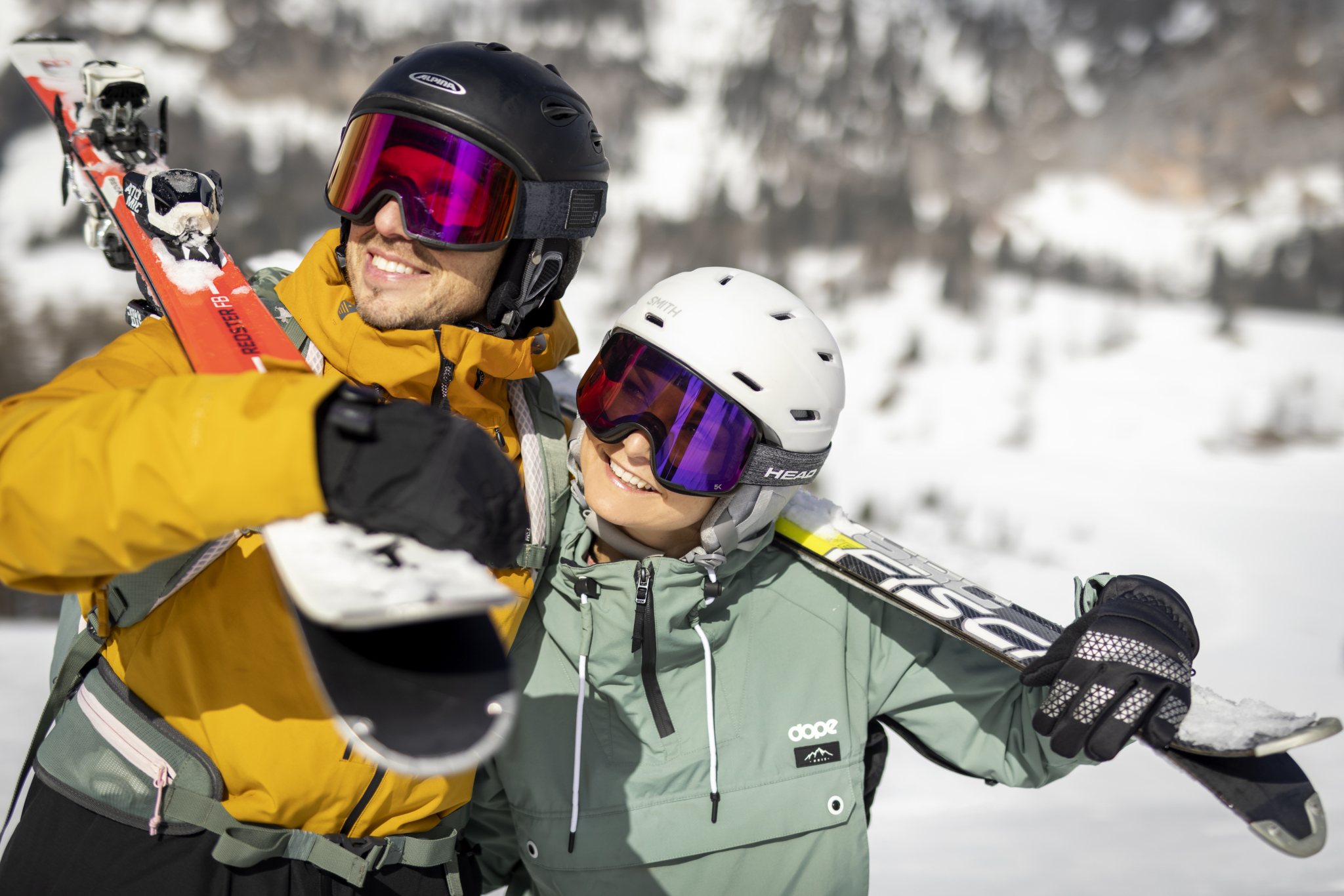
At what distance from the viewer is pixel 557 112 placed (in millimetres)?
2666

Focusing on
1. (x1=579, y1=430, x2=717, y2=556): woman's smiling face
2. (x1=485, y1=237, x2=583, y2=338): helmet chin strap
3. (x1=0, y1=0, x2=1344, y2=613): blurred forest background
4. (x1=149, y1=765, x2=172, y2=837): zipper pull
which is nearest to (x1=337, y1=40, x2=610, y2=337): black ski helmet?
(x1=485, y1=237, x2=583, y2=338): helmet chin strap

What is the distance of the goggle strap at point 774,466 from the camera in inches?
103

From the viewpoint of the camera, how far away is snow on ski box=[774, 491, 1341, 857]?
206 centimetres

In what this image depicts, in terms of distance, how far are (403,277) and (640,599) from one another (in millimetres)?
1017

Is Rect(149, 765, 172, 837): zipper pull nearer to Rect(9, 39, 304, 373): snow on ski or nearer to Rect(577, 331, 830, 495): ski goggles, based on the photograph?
Rect(9, 39, 304, 373): snow on ski

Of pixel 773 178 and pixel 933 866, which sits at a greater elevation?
pixel 773 178

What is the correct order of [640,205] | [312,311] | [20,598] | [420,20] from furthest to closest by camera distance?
[420,20]
[640,205]
[20,598]
[312,311]

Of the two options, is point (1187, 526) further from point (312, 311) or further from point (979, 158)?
point (979, 158)

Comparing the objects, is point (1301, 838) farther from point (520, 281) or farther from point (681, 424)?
point (520, 281)

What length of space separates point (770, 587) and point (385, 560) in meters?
1.53

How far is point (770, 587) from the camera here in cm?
271

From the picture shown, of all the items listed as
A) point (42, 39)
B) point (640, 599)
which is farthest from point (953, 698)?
point (42, 39)

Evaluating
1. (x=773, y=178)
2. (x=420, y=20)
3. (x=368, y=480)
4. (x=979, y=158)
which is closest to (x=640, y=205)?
(x=773, y=178)

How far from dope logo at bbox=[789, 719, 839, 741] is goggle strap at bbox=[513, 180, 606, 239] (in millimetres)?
1519
